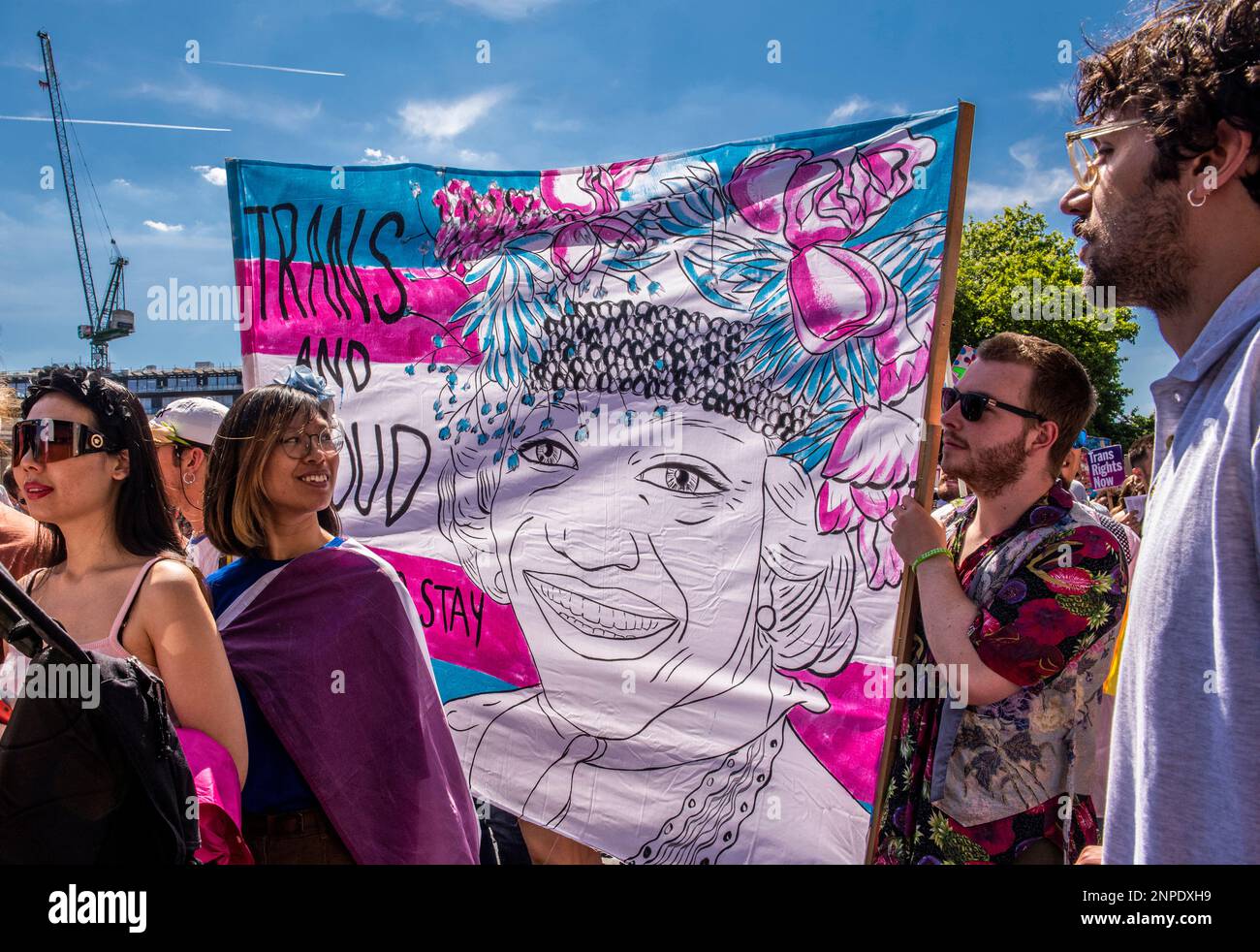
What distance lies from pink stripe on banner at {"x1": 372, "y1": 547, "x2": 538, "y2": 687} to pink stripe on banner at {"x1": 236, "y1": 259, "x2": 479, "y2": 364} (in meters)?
0.85

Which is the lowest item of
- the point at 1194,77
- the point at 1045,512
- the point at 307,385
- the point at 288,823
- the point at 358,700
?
the point at 288,823

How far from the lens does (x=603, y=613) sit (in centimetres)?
298

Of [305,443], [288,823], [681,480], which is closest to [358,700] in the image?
[288,823]

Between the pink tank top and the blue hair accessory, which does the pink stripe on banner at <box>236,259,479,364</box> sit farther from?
the pink tank top

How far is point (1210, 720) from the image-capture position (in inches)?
40.4

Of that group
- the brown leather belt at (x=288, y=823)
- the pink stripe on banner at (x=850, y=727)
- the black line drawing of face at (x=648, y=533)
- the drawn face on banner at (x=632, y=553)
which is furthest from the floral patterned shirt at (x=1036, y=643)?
the brown leather belt at (x=288, y=823)

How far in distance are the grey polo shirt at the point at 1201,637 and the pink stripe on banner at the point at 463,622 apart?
2207 millimetres

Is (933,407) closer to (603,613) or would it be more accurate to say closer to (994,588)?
(994,588)

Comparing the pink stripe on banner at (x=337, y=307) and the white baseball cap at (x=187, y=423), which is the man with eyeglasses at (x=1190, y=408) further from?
the white baseball cap at (x=187, y=423)

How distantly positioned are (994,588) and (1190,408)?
44.7 inches
